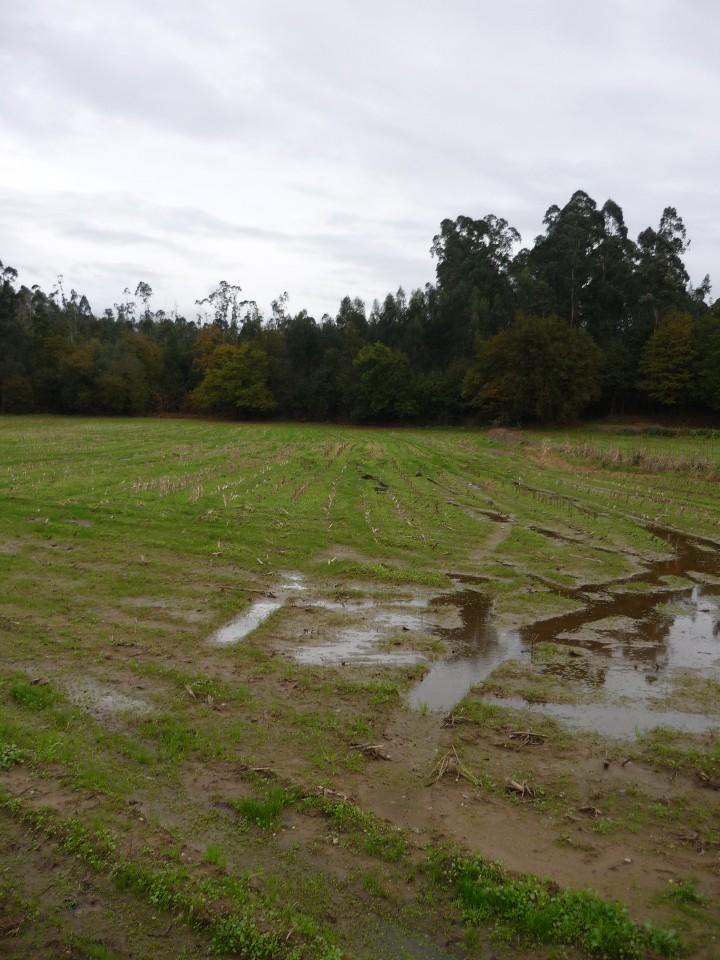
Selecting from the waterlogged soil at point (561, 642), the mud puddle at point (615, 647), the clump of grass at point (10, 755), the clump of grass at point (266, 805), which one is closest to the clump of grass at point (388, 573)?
the waterlogged soil at point (561, 642)

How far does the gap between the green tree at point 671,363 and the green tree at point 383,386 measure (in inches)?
1034

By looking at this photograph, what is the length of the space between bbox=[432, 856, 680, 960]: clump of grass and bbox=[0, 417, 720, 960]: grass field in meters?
0.02

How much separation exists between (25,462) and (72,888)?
2906 cm

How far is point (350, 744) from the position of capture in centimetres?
767

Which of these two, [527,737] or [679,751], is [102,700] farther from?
[679,751]

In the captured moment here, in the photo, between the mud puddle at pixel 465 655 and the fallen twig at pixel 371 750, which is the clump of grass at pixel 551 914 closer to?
the fallen twig at pixel 371 750

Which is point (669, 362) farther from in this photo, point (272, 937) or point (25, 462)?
point (272, 937)

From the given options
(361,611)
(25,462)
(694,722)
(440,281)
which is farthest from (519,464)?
(440,281)

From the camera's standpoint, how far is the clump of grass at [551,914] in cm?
490

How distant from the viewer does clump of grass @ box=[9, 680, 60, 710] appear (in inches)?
318

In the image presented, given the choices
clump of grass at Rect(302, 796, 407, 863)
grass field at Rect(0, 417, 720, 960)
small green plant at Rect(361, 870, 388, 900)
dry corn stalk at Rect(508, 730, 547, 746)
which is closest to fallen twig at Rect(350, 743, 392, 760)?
grass field at Rect(0, 417, 720, 960)

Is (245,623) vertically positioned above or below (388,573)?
below

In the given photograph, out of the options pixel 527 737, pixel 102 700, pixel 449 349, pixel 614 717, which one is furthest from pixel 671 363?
pixel 102 700

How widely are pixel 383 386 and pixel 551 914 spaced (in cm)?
7747
